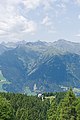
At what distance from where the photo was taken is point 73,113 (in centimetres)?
5200

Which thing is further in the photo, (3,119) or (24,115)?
(24,115)

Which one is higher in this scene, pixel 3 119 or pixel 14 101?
pixel 14 101

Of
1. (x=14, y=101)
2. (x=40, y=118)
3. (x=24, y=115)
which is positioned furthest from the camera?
(x=14, y=101)

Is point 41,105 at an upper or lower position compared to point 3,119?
upper

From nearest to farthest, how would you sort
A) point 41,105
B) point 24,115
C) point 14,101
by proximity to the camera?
1. point 24,115
2. point 14,101
3. point 41,105

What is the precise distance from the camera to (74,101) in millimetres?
51219

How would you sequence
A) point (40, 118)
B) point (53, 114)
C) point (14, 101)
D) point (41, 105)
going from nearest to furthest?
1. point (53, 114)
2. point (40, 118)
3. point (14, 101)
4. point (41, 105)

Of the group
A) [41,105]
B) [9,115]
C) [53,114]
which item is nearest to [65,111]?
[9,115]

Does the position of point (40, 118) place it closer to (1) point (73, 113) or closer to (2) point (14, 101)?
(2) point (14, 101)

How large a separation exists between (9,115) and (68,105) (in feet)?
34.0

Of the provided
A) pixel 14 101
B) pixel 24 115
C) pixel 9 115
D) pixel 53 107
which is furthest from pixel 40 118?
pixel 9 115

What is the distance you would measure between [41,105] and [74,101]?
10295 centimetres

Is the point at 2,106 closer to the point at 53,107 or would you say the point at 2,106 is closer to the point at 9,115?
the point at 9,115

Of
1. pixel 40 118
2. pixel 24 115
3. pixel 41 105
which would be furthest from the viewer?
pixel 41 105
